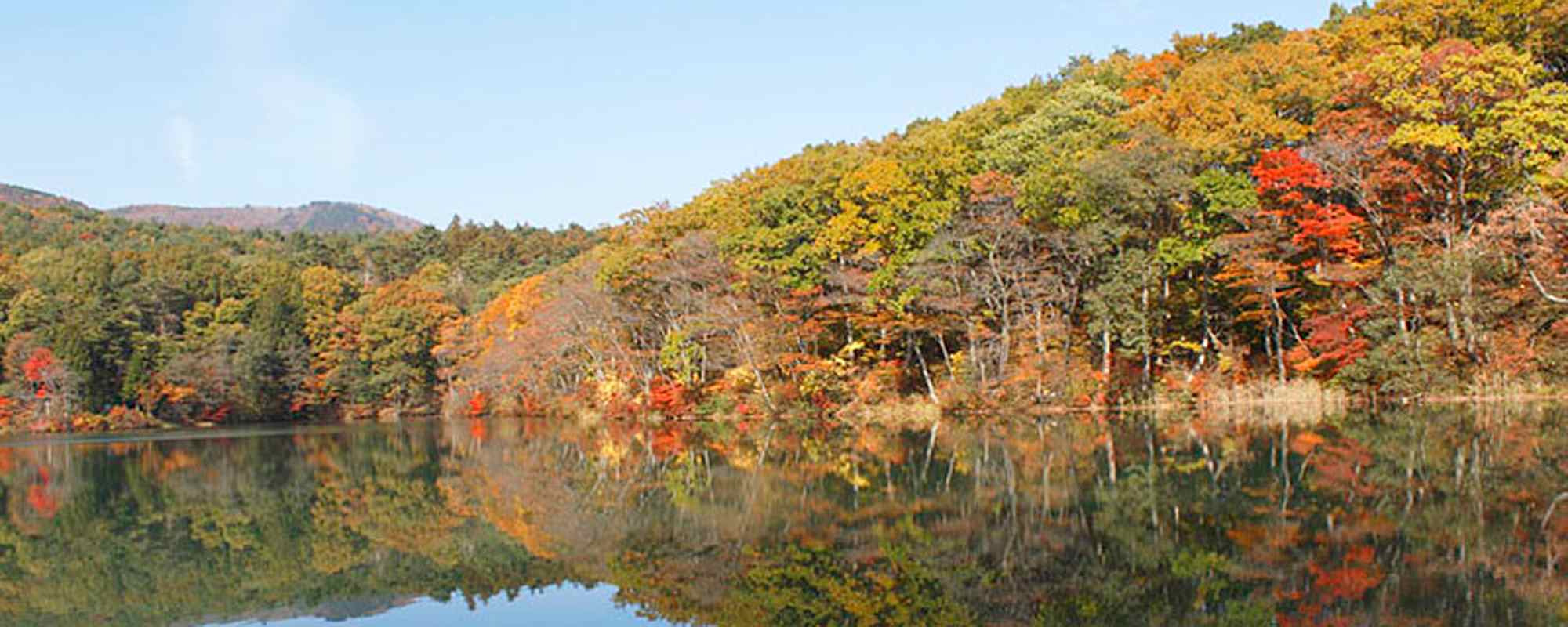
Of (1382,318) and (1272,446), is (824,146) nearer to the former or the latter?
(1382,318)

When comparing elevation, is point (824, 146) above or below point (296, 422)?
above

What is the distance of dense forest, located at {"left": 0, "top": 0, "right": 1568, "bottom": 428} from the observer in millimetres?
24438

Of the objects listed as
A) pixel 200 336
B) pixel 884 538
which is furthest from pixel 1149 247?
pixel 200 336

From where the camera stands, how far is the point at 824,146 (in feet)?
156

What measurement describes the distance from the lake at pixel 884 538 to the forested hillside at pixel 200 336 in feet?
134

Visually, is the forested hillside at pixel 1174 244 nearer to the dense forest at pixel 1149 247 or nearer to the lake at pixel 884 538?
the dense forest at pixel 1149 247

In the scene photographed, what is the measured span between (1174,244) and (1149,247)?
3.95 ft

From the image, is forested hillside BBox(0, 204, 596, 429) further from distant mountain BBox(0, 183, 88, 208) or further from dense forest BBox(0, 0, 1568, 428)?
distant mountain BBox(0, 183, 88, 208)

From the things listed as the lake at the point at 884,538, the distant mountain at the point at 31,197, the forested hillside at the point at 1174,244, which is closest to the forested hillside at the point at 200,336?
the forested hillside at the point at 1174,244

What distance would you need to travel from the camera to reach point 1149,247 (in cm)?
2967

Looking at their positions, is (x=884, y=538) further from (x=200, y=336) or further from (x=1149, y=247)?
(x=200, y=336)

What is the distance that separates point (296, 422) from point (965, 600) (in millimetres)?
57454

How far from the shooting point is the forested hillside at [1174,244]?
24359 mm

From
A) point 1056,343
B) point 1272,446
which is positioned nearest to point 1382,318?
point 1056,343
